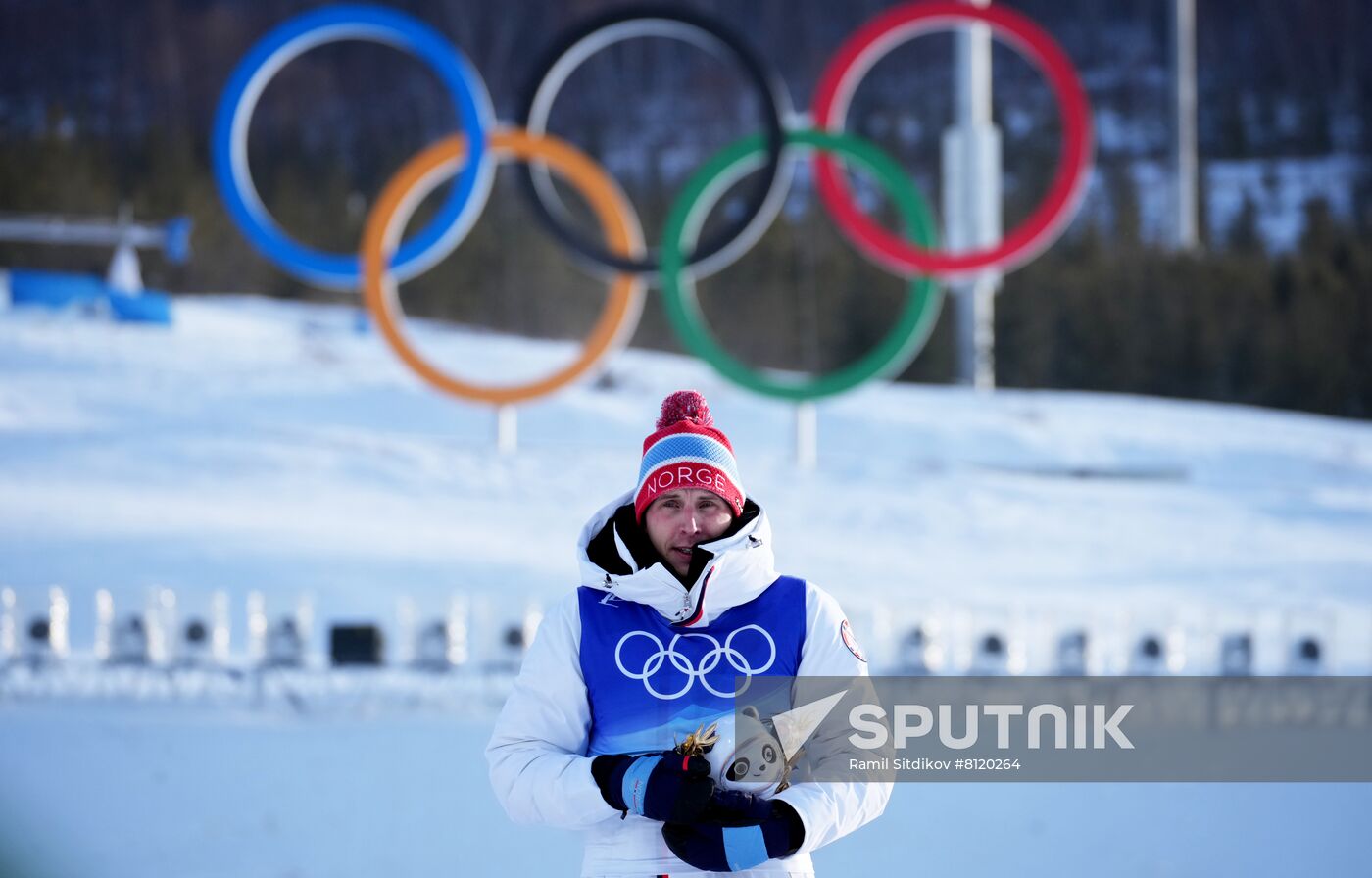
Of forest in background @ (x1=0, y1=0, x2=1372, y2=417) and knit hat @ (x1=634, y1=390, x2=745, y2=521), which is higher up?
forest in background @ (x1=0, y1=0, x2=1372, y2=417)

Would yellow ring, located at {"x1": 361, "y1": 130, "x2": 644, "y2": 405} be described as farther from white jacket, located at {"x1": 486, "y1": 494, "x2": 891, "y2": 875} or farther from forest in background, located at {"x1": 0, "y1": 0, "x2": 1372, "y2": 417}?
forest in background, located at {"x1": 0, "y1": 0, "x2": 1372, "y2": 417}

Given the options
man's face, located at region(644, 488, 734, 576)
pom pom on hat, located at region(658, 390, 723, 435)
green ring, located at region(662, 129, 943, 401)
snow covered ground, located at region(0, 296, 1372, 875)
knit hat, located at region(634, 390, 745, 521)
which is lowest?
snow covered ground, located at region(0, 296, 1372, 875)

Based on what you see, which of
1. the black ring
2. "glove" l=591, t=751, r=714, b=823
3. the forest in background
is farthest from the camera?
the forest in background

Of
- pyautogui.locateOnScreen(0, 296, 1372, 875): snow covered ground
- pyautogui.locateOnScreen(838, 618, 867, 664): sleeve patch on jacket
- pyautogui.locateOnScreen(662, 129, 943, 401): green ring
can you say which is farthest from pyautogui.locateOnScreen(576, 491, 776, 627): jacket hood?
pyautogui.locateOnScreen(662, 129, 943, 401): green ring

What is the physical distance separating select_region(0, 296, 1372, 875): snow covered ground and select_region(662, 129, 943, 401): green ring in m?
0.69

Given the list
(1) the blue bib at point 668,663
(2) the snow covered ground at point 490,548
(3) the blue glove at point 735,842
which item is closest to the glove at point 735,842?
(3) the blue glove at point 735,842

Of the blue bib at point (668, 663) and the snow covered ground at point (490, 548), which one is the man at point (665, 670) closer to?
the blue bib at point (668, 663)

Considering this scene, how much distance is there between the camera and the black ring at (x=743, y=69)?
8578mm

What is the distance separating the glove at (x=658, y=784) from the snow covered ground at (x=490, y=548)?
2.18 metres

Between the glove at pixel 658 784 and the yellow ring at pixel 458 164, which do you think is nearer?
the glove at pixel 658 784

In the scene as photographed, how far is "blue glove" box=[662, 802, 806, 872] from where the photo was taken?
178 cm

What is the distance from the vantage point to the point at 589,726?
1965mm

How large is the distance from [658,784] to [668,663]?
0.61 ft

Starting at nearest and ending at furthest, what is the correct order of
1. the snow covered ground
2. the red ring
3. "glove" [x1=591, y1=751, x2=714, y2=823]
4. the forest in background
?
"glove" [x1=591, y1=751, x2=714, y2=823] < the snow covered ground < the red ring < the forest in background
